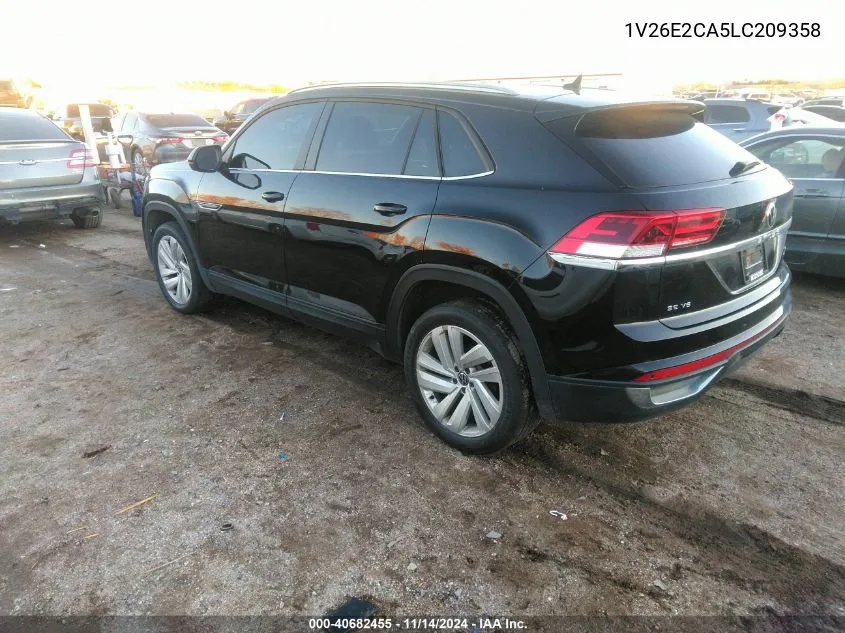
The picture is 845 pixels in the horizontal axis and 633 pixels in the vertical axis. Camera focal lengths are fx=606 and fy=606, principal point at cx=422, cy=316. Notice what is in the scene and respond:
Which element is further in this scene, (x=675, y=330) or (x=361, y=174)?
(x=361, y=174)

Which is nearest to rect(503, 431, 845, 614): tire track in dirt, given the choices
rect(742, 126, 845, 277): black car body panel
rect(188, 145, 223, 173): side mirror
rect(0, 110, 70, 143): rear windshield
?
rect(188, 145, 223, 173): side mirror

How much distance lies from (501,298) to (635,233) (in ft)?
2.08

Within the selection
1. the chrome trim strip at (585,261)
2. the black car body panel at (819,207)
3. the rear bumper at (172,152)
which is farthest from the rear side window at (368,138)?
the rear bumper at (172,152)

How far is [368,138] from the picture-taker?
340 cm

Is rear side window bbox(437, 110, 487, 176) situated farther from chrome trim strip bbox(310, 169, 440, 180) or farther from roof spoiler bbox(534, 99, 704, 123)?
roof spoiler bbox(534, 99, 704, 123)

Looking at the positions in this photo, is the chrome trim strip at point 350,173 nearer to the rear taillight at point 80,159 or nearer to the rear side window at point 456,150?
the rear side window at point 456,150

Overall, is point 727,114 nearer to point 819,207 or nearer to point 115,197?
point 819,207

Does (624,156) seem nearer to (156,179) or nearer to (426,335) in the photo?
(426,335)

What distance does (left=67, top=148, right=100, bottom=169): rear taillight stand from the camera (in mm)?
8109

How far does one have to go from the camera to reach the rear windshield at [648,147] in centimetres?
250

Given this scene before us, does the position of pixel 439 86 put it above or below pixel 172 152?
above

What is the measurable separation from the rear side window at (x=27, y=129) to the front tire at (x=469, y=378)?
721 cm

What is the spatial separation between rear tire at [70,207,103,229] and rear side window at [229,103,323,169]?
5670mm

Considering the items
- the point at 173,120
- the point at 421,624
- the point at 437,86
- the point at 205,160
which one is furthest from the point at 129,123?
the point at 421,624
